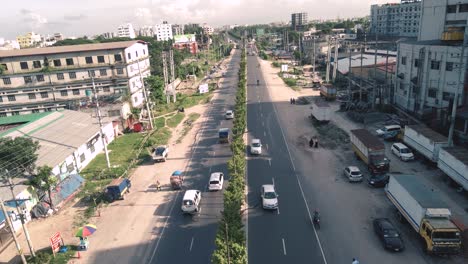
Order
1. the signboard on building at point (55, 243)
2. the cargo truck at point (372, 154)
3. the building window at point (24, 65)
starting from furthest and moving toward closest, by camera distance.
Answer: the building window at point (24, 65) < the cargo truck at point (372, 154) < the signboard on building at point (55, 243)

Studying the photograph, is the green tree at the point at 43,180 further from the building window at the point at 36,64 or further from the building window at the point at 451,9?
the building window at the point at 451,9

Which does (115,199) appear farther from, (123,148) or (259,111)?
(259,111)

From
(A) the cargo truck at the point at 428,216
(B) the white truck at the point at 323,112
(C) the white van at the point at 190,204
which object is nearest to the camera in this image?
(A) the cargo truck at the point at 428,216

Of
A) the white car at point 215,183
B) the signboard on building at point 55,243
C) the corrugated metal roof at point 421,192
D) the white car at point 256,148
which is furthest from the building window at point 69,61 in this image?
the corrugated metal roof at point 421,192

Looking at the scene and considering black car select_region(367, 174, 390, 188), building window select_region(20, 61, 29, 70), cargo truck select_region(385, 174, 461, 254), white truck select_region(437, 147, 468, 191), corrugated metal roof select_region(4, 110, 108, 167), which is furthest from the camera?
building window select_region(20, 61, 29, 70)

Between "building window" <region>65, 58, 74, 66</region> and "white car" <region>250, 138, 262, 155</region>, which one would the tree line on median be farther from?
"building window" <region>65, 58, 74, 66</region>

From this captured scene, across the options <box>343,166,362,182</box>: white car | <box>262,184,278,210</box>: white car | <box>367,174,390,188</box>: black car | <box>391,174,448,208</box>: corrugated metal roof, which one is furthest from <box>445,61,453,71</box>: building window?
<box>262,184,278,210</box>: white car
